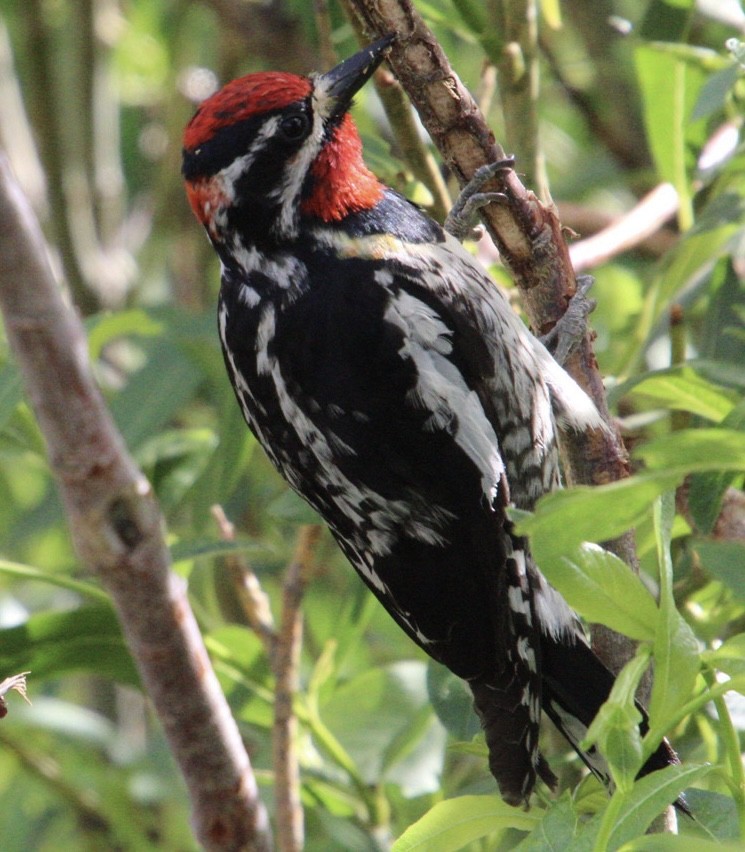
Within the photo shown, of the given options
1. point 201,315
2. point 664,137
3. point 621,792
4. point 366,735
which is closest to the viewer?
point 621,792

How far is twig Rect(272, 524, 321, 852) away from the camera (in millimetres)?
1978

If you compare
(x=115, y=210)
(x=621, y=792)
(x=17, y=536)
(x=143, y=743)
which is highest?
(x=115, y=210)

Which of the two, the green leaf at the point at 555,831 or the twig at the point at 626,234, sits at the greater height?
the twig at the point at 626,234

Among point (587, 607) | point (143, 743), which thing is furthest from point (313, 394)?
point (143, 743)

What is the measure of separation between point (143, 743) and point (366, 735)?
1339 millimetres

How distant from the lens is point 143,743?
3.35 metres

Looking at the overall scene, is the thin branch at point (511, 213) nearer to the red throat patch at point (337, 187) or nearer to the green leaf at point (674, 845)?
the red throat patch at point (337, 187)

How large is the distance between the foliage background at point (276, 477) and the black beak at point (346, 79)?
0.32 ft

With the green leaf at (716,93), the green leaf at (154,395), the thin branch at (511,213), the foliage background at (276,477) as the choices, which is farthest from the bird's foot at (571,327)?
the green leaf at (154,395)

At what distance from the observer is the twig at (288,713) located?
6.49 ft

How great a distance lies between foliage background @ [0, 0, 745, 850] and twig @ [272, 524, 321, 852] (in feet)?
0.32

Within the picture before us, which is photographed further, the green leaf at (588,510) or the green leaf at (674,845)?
the green leaf at (588,510)

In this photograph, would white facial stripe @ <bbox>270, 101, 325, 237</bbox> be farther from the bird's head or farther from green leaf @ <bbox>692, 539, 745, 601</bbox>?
green leaf @ <bbox>692, 539, 745, 601</bbox>

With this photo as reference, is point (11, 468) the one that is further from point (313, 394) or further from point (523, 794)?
point (523, 794)
